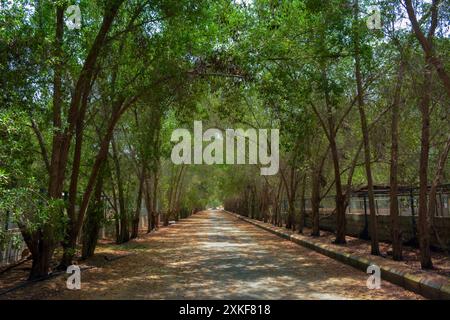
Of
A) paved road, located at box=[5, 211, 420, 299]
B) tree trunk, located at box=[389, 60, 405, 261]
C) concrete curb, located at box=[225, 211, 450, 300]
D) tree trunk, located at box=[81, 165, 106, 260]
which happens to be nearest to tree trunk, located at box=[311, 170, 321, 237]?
paved road, located at box=[5, 211, 420, 299]

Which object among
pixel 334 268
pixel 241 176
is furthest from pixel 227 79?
pixel 241 176

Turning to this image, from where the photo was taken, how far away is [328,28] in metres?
12.6

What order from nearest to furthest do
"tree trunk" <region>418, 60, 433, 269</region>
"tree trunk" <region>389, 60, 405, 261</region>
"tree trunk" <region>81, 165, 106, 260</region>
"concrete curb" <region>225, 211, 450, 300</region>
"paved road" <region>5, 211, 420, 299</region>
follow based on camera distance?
"concrete curb" <region>225, 211, 450, 300</region> → "paved road" <region>5, 211, 420, 299</region> → "tree trunk" <region>418, 60, 433, 269</region> → "tree trunk" <region>389, 60, 405, 261</region> → "tree trunk" <region>81, 165, 106, 260</region>

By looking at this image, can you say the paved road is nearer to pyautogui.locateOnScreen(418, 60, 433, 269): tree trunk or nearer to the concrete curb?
the concrete curb

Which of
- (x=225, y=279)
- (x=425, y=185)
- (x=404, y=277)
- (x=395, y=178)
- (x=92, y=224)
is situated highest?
(x=395, y=178)

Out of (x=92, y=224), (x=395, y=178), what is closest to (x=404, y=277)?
(x=395, y=178)

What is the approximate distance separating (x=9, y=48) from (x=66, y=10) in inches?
116

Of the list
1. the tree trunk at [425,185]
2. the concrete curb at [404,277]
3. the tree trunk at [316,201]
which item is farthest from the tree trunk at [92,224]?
the tree trunk at [316,201]

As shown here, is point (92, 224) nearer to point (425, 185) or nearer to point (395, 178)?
point (395, 178)

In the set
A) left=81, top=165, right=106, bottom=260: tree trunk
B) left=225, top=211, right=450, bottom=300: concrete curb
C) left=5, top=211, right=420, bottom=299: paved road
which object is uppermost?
left=81, top=165, right=106, bottom=260: tree trunk

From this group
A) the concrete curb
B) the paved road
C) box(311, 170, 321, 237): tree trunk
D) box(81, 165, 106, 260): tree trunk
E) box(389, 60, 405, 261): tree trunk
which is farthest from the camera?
box(311, 170, 321, 237): tree trunk

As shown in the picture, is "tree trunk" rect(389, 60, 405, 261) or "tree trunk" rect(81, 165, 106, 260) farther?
"tree trunk" rect(81, 165, 106, 260)

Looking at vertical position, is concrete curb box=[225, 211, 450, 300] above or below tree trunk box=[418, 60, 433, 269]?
below
